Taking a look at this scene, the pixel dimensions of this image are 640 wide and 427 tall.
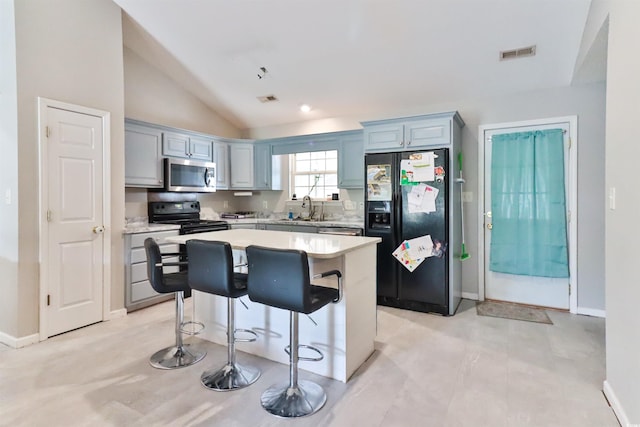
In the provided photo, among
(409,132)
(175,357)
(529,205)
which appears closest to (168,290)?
(175,357)

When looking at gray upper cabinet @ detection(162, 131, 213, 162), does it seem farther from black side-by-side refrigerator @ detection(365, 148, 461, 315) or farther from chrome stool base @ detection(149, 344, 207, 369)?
chrome stool base @ detection(149, 344, 207, 369)

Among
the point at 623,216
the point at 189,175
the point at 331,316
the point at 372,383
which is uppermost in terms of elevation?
the point at 189,175

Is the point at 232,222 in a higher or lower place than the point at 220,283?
higher

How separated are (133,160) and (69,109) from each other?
3.04ft

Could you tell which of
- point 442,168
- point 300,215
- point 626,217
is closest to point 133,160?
point 300,215

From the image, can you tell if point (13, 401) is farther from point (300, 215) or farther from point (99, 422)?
point (300, 215)

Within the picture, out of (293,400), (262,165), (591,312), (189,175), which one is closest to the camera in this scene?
(293,400)

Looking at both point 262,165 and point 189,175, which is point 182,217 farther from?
point 262,165

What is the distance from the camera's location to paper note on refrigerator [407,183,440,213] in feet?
11.3

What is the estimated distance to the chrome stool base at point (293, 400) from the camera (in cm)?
189

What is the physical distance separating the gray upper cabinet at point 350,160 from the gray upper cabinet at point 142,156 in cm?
223

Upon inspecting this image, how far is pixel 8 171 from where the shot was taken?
2775 mm

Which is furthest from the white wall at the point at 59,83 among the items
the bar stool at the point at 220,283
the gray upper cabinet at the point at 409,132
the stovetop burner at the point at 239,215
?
the gray upper cabinet at the point at 409,132

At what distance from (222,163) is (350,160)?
6.21 feet
